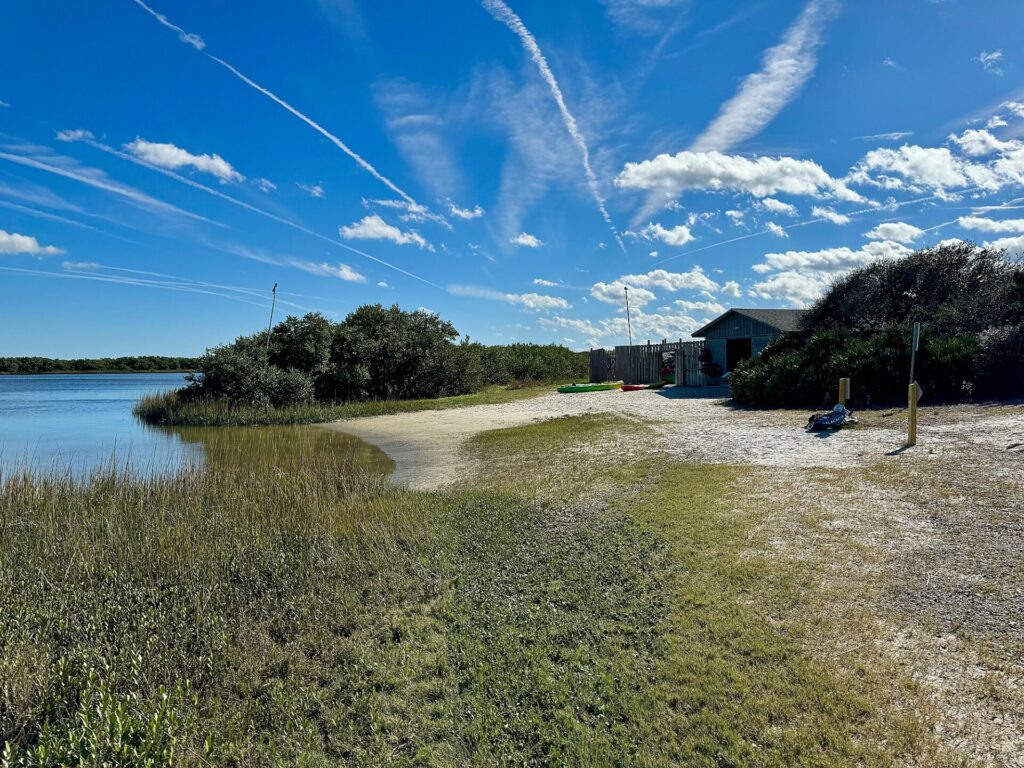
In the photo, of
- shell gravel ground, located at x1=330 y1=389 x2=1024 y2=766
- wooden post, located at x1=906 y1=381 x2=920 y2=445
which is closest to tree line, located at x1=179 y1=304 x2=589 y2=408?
shell gravel ground, located at x1=330 y1=389 x2=1024 y2=766

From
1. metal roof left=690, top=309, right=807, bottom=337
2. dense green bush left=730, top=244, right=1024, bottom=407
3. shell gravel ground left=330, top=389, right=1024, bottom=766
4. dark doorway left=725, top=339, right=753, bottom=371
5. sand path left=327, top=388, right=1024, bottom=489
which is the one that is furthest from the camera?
dark doorway left=725, top=339, right=753, bottom=371

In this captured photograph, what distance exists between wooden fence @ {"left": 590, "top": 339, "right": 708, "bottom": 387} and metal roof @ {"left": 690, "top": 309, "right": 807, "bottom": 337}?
121 cm

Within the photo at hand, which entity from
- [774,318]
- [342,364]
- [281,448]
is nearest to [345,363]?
[342,364]

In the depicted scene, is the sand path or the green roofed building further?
the green roofed building

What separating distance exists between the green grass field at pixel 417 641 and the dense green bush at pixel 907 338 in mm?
9109

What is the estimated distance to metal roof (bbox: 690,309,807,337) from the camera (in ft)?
76.1

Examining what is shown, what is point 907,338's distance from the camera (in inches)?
559

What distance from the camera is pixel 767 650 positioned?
364cm

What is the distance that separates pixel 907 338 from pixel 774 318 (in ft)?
34.3

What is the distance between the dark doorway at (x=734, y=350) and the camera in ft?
82.7

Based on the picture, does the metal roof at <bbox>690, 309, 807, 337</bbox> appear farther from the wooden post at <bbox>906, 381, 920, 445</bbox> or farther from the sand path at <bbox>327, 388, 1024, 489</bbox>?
the wooden post at <bbox>906, 381, 920, 445</bbox>

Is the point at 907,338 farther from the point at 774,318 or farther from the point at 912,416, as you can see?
the point at 774,318

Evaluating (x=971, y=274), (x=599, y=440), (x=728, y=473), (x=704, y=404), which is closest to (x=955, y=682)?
(x=728, y=473)

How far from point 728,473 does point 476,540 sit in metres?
3.90
